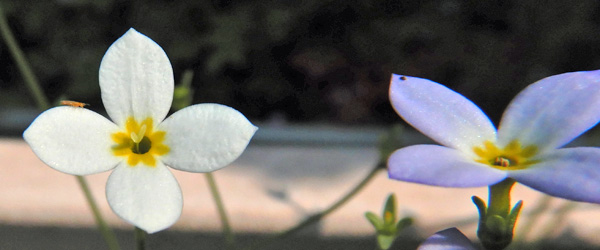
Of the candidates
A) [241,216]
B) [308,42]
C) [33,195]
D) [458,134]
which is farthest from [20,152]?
[458,134]

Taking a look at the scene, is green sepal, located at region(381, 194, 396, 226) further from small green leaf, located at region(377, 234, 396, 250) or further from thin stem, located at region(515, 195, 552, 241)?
thin stem, located at region(515, 195, 552, 241)

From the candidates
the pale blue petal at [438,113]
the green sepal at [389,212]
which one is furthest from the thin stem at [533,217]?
the pale blue petal at [438,113]

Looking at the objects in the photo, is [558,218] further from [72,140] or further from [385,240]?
[72,140]

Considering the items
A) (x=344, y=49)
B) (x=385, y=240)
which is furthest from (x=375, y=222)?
(x=344, y=49)

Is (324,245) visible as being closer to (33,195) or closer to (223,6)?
(33,195)

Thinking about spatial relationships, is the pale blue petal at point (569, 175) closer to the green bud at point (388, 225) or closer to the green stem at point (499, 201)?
the green stem at point (499, 201)

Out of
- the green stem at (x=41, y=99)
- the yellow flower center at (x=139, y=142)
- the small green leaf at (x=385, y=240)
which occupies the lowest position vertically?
the small green leaf at (x=385, y=240)
